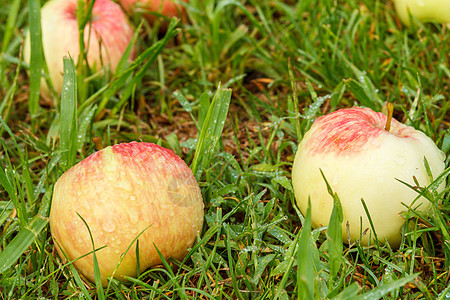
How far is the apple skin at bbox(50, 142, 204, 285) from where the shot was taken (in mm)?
1328

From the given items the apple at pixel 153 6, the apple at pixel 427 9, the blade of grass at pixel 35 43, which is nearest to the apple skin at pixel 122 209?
the blade of grass at pixel 35 43

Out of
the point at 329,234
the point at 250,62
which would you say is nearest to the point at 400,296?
the point at 329,234

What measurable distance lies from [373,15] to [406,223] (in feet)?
4.45

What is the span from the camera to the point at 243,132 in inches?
81.2

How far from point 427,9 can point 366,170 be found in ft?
3.86

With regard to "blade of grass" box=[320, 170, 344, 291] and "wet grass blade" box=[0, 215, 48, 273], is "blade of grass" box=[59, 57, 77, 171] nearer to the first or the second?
"wet grass blade" box=[0, 215, 48, 273]

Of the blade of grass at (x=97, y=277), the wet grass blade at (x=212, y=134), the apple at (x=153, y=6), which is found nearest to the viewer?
the blade of grass at (x=97, y=277)

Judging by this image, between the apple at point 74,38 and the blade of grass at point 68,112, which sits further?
the apple at point 74,38

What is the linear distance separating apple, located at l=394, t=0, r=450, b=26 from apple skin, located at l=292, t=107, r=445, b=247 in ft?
3.13

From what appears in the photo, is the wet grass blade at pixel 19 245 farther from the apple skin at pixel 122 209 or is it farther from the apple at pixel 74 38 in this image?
the apple at pixel 74 38

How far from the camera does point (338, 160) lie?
1390 millimetres

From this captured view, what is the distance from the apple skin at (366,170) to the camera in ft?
4.44

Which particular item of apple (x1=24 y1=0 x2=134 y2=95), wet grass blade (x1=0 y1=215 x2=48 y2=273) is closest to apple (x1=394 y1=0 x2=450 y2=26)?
apple (x1=24 y1=0 x2=134 y2=95)

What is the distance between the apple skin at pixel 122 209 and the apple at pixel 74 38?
2.60ft
